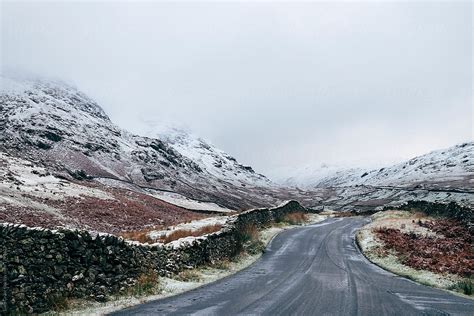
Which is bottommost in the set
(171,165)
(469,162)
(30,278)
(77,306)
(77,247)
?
(77,306)

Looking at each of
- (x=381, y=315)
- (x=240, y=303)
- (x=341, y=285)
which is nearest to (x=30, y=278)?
(x=240, y=303)

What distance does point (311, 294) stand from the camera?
12.9m

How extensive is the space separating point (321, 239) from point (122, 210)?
25.2 metres

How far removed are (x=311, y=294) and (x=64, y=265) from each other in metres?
7.55

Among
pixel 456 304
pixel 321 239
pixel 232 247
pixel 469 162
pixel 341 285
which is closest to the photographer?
pixel 456 304

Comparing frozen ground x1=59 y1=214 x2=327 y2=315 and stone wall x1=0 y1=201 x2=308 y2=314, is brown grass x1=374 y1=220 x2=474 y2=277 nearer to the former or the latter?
frozen ground x1=59 y1=214 x2=327 y2=315

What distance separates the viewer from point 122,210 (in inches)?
1779

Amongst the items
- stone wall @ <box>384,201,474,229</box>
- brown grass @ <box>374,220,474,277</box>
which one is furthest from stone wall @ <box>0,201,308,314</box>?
stone wall @ <box>384,201,474,229</box>

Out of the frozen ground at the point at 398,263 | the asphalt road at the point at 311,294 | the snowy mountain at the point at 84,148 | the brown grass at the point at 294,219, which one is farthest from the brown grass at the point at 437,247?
the snowy mountain at the point at 84,148

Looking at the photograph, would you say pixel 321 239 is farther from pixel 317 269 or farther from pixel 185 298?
pixel 185 298

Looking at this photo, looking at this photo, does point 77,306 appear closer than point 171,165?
Yes

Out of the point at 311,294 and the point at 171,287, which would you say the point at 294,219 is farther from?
the point at 171,287

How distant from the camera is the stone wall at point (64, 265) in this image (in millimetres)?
9688

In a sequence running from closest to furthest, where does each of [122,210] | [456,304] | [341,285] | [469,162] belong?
[456,304] → [341,285] → [122,210] → [469,162]
